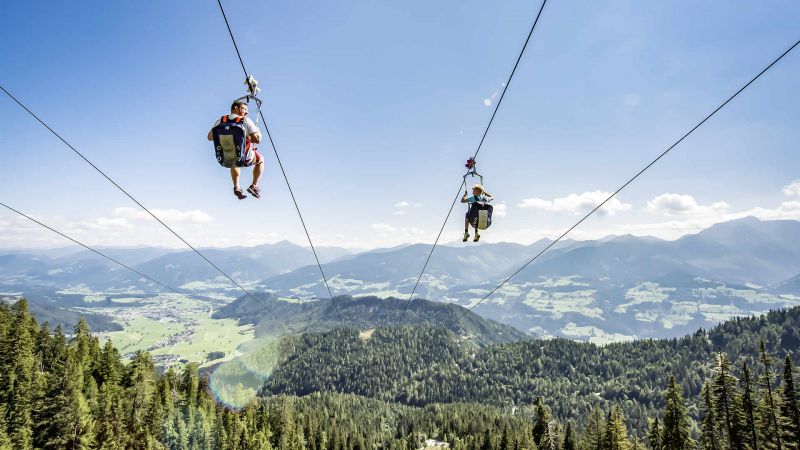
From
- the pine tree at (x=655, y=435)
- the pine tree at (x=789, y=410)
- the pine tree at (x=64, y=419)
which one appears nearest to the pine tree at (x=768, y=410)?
the pine tree at (x=789, y=410)

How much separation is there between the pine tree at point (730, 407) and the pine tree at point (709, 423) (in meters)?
0.80

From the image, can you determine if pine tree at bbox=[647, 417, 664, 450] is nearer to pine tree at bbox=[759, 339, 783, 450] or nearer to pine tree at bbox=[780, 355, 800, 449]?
pine tree at bbox=[759, 339, 783, 450]

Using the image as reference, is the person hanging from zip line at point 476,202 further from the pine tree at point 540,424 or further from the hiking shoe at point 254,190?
the pine tree at point 540,424

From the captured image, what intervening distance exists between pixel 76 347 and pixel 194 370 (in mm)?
24424

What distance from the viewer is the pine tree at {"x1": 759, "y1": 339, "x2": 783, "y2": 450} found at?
40266 mm

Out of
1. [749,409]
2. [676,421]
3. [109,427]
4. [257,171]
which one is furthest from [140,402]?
[749,409]

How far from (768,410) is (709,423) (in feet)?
19.3

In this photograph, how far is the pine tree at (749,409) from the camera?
41631 mm

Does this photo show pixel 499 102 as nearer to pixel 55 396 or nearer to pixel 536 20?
pixel 536 20

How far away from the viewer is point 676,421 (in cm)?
4678

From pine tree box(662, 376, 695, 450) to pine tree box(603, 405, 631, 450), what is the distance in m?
5.85

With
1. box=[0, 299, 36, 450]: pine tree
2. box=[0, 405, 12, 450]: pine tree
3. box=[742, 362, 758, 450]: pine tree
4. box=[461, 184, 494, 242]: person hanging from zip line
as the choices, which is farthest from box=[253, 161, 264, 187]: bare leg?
box=[0, 299, 36, 450]: pine tree

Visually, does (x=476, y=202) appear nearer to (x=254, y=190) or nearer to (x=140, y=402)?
(x=254, y=190)

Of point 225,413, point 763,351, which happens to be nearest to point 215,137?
point 763,351
